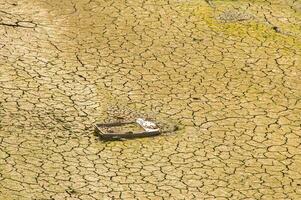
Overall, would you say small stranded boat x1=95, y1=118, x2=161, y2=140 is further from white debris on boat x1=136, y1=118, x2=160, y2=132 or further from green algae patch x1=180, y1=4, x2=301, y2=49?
green algae patch x1=180, y1=4, x2=301, y2=49

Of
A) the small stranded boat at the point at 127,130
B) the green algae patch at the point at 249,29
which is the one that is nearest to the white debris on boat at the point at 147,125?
the small stranded boat at the point at 127,130

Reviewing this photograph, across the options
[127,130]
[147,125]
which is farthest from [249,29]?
[127,130]

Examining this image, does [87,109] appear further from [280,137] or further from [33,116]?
[280,137]

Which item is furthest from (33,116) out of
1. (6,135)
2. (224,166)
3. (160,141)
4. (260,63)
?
(260,63)

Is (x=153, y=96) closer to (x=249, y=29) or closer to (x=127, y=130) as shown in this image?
(x=127, y=130)

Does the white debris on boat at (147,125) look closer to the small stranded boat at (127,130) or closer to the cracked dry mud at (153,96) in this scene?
the small stranded boat at (127,130)

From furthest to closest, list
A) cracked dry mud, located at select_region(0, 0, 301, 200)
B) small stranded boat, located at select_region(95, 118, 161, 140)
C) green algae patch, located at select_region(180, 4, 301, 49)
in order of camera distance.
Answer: green algae patch, located at select_region(180, 4, 301, 49)
small stranded boat, located at select_region(95, 118, 161, 140)
cracked dry mud, located at select_region(0, 0, 301, 200)

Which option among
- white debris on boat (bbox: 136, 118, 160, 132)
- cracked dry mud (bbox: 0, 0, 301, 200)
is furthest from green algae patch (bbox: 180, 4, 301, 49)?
white debris on boat (bbox: 136, 118, 160, 132)
